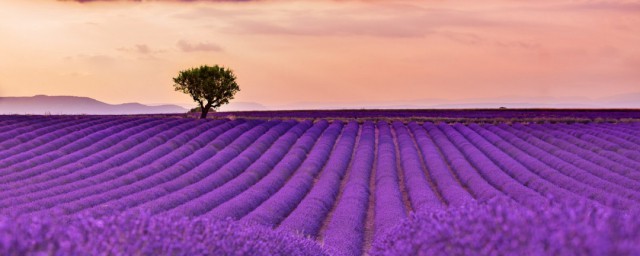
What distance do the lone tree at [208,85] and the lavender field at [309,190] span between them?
10.9 metres

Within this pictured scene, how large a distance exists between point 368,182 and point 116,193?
6.23 m

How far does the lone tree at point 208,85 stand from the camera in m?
43.0

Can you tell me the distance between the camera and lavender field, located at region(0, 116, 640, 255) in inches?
126

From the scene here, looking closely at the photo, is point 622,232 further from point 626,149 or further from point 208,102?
point 208,102

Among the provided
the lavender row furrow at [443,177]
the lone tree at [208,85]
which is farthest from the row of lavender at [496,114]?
the lavender row furrow at [443,177]

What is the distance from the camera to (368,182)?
16.8 metres

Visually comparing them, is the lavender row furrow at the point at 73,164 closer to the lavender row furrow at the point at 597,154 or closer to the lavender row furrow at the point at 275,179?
the lavender row furrow at the point at 275,179

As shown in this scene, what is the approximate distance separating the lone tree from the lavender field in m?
10.9

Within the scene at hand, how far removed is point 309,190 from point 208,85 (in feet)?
91.6

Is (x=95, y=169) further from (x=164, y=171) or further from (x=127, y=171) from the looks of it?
(x=164, y=171)

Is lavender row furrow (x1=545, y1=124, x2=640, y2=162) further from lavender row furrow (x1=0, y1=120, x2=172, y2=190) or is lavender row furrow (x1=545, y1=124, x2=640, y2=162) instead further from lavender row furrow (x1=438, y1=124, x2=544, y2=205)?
lavender row furrow (x1=0, y1=120, x2=172, y2=190)

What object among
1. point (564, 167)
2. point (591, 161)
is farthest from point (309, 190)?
point (591, 161)

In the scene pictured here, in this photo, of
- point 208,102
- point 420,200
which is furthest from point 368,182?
point 208,102

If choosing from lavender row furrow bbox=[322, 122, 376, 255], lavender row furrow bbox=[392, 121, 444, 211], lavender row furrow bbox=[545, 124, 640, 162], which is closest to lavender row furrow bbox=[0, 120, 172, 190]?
lavender row furrow bbox=[322, 122, 376, 255]
